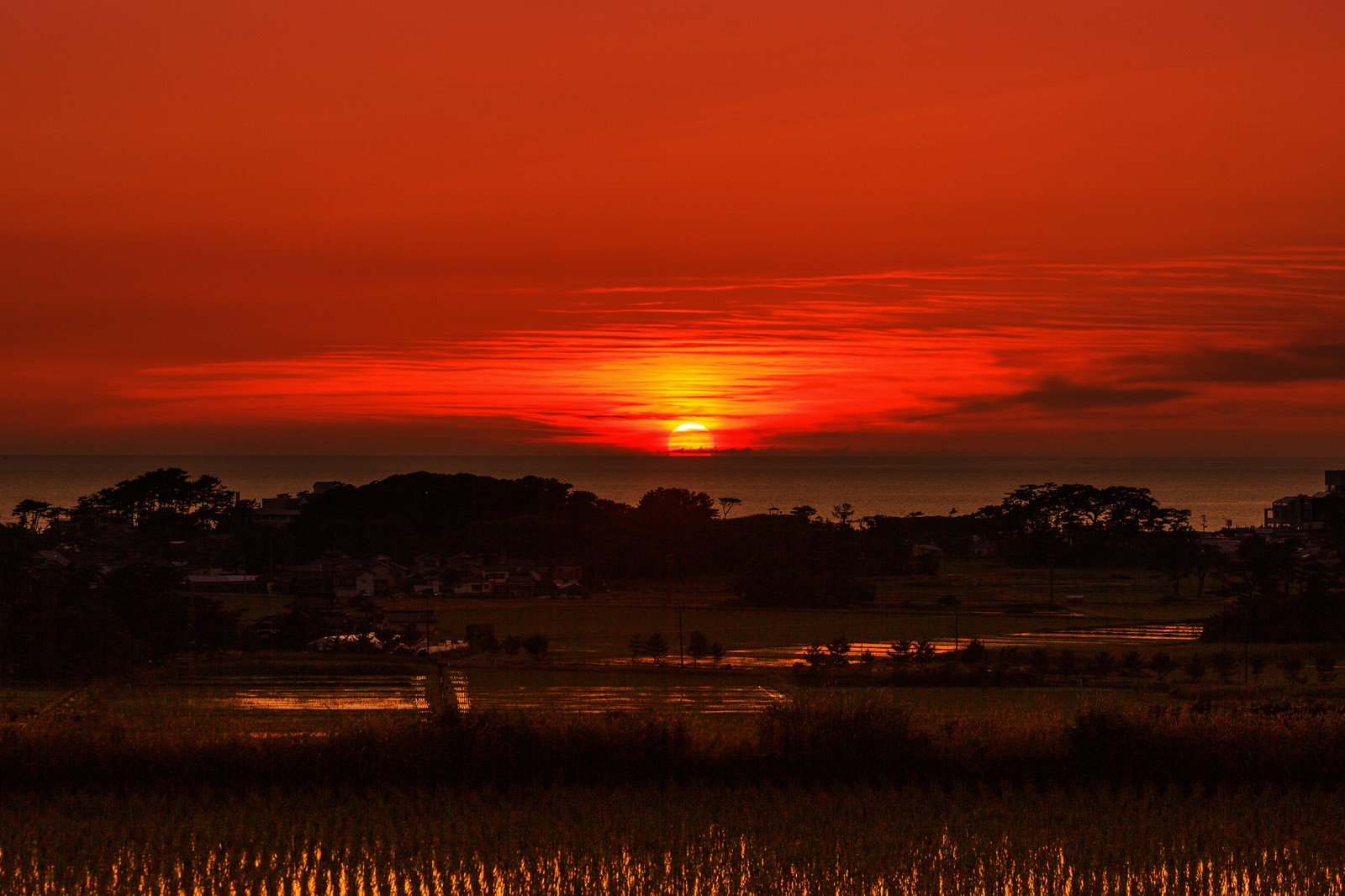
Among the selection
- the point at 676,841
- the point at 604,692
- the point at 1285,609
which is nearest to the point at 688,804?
the point at 676,841

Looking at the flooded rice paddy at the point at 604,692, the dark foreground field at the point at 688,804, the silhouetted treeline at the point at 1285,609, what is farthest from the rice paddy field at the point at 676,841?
the silhouetted treeline at the point at 1285,609

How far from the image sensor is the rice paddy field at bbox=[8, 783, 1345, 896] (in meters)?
11.0

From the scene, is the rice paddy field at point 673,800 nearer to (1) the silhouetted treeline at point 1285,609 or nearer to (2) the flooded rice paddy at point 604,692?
(2) the flooded rice paddy at point 604,692

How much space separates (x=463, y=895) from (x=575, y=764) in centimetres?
476

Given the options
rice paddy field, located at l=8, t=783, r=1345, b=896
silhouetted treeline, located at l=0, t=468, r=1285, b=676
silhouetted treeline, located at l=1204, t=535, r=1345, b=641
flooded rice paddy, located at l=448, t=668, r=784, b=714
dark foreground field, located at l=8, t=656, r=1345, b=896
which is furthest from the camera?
silhouetted treeline, located at l=1204, t=535, r=1345, b=641

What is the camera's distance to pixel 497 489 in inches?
2557

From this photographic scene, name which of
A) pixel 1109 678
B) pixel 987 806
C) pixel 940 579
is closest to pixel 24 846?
pixel 987 806

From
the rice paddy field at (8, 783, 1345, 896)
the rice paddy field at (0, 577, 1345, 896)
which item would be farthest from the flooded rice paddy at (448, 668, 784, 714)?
the rice paddy field at (8, 783, 1345, 896)

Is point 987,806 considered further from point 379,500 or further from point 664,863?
point 379,500

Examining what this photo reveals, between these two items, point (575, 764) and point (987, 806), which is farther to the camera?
point (575, 764)

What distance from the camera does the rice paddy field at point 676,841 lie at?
36.1 feet

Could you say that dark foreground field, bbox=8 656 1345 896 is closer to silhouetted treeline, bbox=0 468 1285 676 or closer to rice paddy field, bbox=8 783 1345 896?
rice paddy field, bbox=8 783 1345 896

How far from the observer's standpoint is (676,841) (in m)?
12.4

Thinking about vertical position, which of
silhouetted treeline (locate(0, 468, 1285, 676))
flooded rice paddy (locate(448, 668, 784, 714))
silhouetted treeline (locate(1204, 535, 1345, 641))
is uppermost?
silhouetted treeline (locate(0, 468, 1285, 676))
